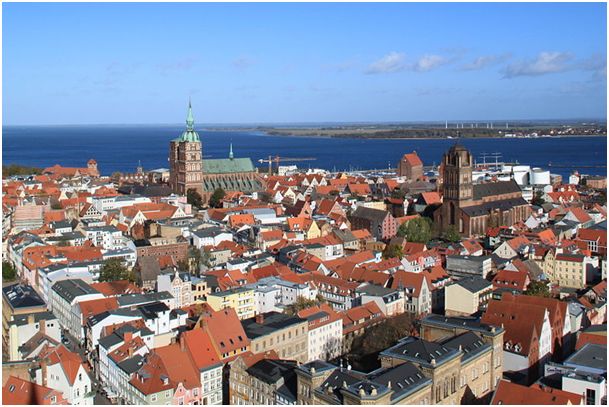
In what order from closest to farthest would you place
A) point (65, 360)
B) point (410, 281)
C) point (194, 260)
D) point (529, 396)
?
point (529, 396), point (65, 360), point (410, 281), point (194, 260)

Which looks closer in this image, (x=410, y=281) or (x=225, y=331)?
(x=225, y=331)

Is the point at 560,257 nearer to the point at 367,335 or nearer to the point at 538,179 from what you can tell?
the point at 367,335

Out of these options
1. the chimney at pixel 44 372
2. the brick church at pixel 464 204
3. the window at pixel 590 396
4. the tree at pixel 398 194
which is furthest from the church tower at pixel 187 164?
the window at pixel 590 396

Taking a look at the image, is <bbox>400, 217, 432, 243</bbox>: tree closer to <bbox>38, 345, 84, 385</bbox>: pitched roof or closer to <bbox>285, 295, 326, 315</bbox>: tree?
<bbox>285, 295, 326, 315</bbox>: tree

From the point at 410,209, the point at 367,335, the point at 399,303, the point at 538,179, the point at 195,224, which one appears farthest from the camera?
the point at 538,179

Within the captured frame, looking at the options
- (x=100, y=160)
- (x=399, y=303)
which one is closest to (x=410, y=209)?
(x=399, y=303)

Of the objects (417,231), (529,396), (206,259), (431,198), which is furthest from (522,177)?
(529,396)

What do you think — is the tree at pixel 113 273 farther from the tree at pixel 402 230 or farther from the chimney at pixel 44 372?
the tree at pixel 402 230

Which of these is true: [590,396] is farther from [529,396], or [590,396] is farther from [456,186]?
[456,186]

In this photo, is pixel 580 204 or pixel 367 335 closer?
pixel 367 335
